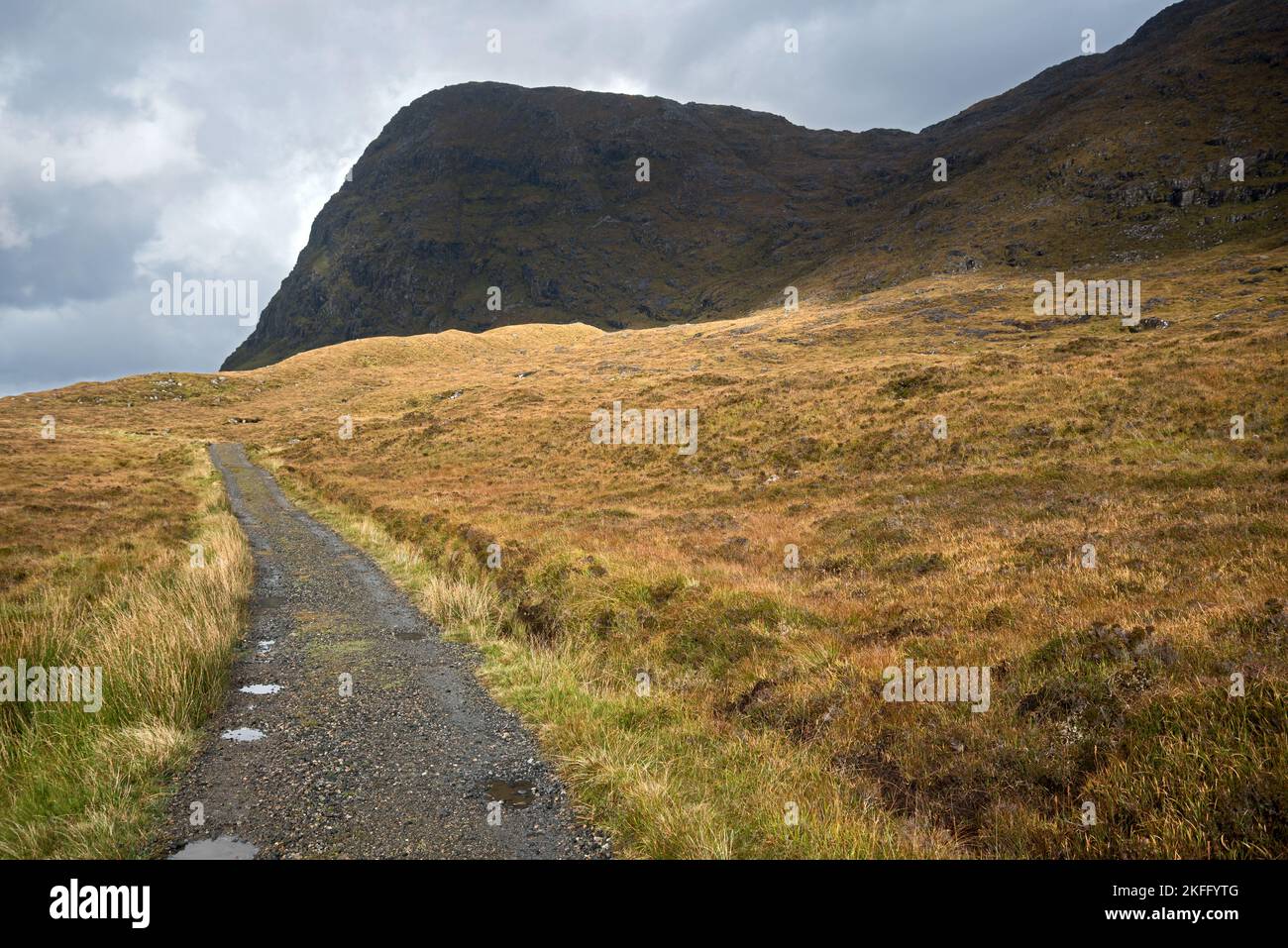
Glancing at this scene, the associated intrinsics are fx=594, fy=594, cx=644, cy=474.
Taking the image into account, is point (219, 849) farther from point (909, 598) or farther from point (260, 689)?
point (909, 598)

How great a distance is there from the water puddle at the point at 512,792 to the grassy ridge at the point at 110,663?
3.05m

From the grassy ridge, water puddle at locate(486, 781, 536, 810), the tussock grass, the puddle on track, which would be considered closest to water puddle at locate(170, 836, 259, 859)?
the grassy ridge

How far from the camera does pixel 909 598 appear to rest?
1178 cm

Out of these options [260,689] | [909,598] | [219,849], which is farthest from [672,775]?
[909,598]

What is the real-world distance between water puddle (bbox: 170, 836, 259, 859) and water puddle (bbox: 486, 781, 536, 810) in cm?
217

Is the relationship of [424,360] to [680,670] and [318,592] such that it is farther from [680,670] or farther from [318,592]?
[680,670]

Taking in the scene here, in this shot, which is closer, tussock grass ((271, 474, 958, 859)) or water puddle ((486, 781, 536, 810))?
tussock grass ((271, 474, 958, 859))

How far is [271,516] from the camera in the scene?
1101 inches

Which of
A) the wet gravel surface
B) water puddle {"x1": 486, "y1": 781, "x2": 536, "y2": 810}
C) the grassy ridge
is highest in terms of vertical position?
the grassy ridge

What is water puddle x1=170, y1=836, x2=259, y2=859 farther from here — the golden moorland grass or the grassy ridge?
the golden moorland grass

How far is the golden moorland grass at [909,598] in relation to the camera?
18.7 feet

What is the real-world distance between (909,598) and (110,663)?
1315 centimetres

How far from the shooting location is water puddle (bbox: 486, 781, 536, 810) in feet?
20.5

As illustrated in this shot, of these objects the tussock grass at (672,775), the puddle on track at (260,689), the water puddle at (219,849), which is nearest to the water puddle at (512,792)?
the tussock grass at (672,775)
